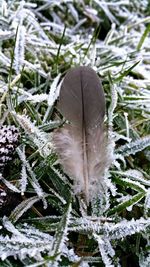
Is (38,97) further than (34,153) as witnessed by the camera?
Yes

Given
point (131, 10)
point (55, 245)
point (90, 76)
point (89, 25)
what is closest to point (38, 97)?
point (90, 76)

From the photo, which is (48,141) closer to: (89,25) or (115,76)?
(115,76)

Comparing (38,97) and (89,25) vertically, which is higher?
(89,25)
